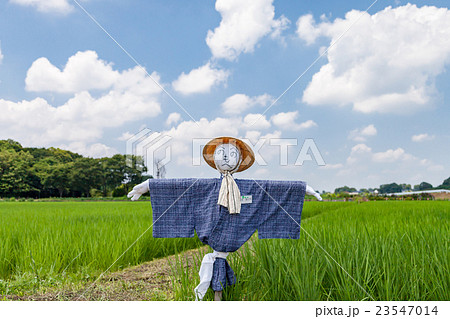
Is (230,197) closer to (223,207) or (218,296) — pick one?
(223,207)

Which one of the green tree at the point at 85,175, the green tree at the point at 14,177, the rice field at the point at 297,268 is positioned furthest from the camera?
the green tree at the point at 14,177

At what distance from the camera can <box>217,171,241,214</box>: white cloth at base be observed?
2160 mm

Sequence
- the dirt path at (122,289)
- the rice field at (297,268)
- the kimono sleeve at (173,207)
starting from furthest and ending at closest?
1. the dirt path at (122,289)
2. the kimono sleeve at (173,207)
3. the rice field at (297,268)

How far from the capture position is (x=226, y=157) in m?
2.24

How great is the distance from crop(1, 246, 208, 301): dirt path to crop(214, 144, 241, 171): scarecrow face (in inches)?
35.1

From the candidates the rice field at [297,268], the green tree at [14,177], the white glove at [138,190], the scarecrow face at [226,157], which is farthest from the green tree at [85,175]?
the scarecrow face at [226,157]

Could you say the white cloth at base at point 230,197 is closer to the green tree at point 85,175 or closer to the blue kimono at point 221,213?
the blue kimono at point 221,213

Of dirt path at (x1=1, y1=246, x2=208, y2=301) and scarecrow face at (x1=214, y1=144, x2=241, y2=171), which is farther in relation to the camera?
dirt path at (x1=1, y1=246, x2=208, y2=301)

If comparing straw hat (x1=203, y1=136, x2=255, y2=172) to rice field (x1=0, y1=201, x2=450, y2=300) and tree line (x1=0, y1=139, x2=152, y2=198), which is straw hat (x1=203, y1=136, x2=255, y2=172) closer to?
rice field (x1=0, y1=201, x2=450, y2=300)

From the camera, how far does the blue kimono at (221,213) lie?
2189 mm

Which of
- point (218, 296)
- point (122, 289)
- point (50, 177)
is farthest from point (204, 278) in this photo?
point (50, 177)

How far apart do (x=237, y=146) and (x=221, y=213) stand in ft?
1.58

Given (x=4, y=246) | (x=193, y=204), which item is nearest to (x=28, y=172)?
(x=4, y=246)

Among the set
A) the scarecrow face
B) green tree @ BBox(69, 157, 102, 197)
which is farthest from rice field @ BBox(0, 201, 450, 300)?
green tree @ BBox(69, 157, 102, 197)
